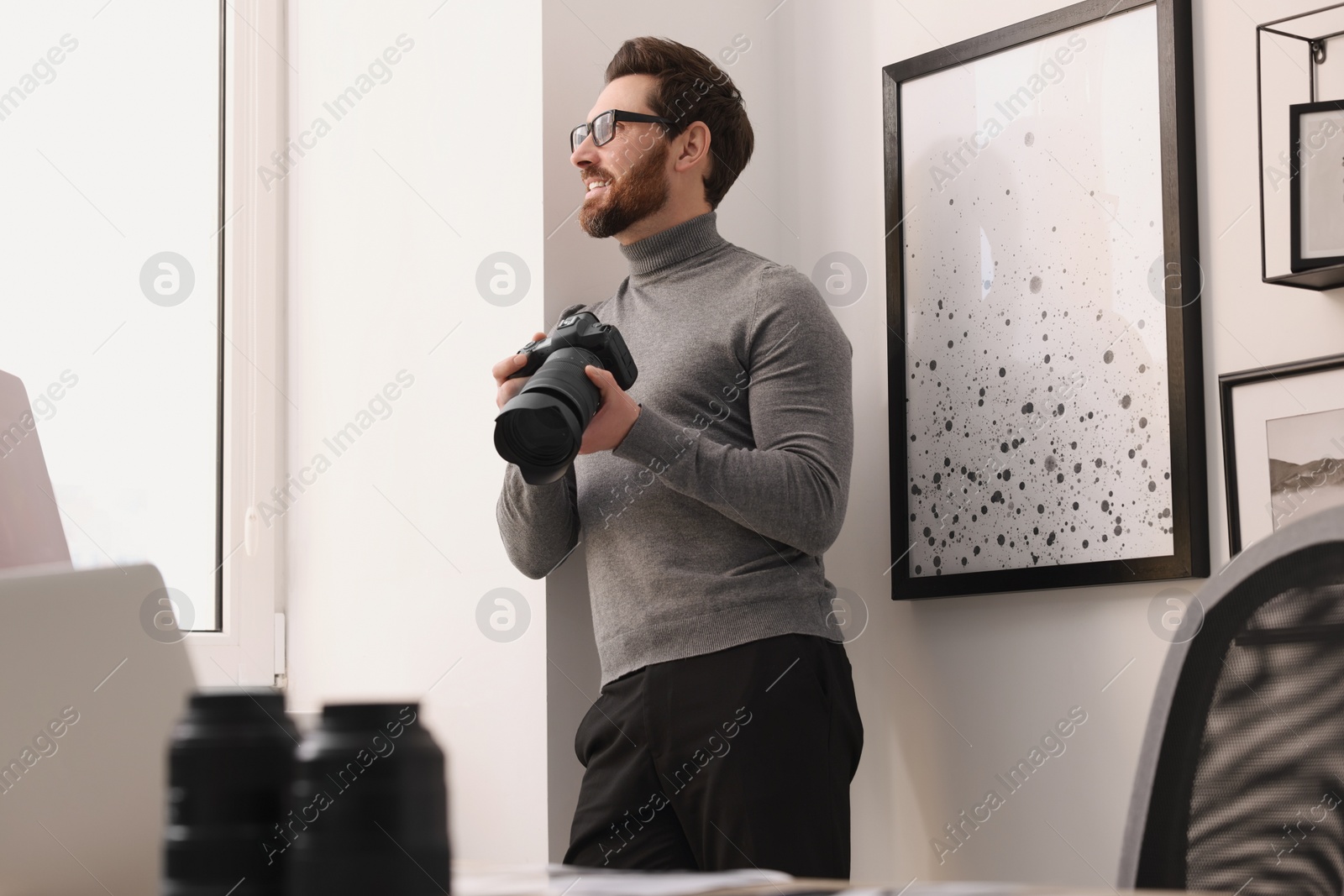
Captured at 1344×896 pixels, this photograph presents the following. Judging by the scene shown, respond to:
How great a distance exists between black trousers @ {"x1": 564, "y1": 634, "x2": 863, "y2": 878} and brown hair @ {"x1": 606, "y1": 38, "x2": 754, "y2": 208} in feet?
2.23

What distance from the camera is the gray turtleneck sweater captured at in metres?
1.45

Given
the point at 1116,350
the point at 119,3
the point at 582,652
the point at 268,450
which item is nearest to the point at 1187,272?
the point at 1116,350

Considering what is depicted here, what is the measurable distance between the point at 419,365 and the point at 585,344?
0.70 metres

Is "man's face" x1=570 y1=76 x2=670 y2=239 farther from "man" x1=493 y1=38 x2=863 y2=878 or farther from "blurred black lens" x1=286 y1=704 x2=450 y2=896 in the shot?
"blurred black lens" x1=286 y1=704 x2=450 y2=896

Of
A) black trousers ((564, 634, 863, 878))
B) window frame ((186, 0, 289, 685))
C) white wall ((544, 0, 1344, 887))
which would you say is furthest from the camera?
window frame ((186, 0, 289, 685))

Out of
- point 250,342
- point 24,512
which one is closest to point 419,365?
point 250,342

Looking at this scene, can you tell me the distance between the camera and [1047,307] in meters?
1.69

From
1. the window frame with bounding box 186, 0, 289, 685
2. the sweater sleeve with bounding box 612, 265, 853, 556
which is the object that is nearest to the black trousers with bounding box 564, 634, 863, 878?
the sweater sleeve with bounding box 612, 265, 853, 556

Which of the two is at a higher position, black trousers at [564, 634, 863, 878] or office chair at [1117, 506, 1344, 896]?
office chair at [1117, 506, 1344, 896]

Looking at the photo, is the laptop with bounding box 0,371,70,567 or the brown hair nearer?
the laptop with bounding box 0,371,70,567

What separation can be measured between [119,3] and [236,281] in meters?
0.49

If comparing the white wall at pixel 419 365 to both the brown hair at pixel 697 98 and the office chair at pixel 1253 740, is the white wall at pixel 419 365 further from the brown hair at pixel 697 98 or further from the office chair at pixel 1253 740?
the office chair at pixel 1253 740

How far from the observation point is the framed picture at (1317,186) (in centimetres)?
140

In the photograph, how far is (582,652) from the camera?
5.65 feet
